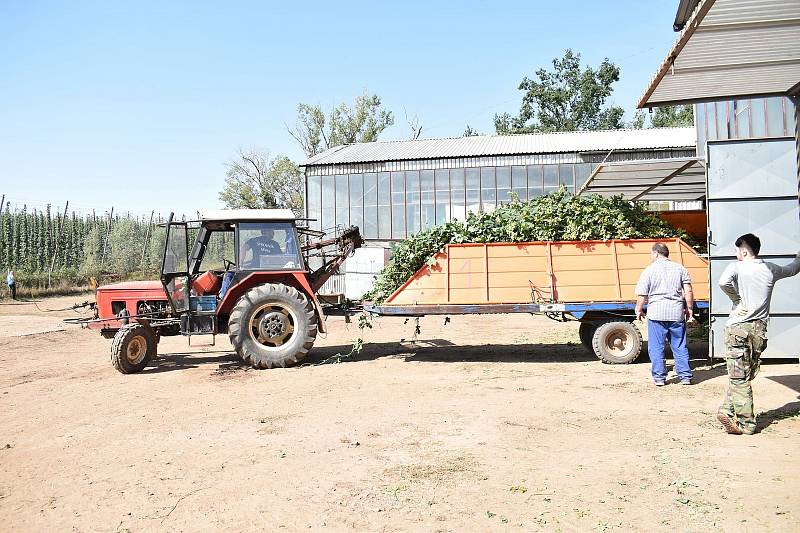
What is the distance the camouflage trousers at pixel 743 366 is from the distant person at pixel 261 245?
6780mm

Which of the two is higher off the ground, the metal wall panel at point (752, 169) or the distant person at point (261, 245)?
the metal wall panel at point (752, 169)

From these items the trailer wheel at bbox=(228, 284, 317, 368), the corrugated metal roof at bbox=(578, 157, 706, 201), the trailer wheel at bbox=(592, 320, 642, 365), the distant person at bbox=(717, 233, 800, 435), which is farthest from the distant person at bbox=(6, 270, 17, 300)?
the distant person at bbox=(717, 233, 800, 435)

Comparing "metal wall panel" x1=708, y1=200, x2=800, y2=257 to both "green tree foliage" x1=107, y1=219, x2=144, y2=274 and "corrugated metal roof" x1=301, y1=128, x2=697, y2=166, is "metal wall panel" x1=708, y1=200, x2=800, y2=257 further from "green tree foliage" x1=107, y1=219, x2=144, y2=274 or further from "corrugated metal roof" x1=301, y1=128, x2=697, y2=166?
"green tree foliage" x1=107, y1=219, x2=144, y2=274

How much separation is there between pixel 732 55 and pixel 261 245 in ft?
22.8

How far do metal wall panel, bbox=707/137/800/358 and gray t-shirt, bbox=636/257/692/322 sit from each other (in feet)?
3.41

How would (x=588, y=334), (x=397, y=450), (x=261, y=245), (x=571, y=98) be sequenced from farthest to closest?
(x=571, y=98)
(x=261, y=245)
(x=588, y=334)
(x=397, y=450)

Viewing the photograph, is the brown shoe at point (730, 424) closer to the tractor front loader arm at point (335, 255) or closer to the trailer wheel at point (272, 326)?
the trailer wheel at point (272, 326)

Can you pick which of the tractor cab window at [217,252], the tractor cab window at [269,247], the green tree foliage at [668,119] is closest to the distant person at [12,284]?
the tractor cab window at [217,252]

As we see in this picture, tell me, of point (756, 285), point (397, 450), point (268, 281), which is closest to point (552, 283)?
point (756, 285)

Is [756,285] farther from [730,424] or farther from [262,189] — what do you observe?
[262,189]

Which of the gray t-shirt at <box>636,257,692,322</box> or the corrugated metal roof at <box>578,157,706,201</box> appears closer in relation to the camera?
the gray t-shirt at <box>636,257,692,322</box>

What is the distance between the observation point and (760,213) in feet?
28.2

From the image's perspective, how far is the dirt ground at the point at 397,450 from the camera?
4.15 metres

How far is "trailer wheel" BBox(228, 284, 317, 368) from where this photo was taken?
9.68 metres
